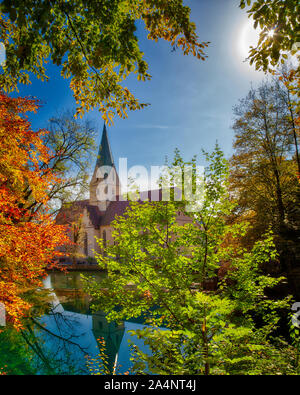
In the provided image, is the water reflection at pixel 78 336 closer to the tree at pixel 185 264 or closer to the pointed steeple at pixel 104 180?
the tree at pixel 185 264

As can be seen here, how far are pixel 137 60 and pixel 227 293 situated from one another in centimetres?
416

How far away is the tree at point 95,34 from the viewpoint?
278 cm

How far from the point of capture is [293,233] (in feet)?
34.8

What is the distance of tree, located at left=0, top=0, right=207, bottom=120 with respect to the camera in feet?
9.11

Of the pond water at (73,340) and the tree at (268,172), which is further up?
the tree at (268,172)

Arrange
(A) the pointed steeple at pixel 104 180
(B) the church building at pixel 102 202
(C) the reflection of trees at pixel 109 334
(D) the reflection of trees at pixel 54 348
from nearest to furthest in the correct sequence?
1. (D) the reflection of trees at pixel 54 348
2. (C) the reflection of trees at pixel 109 334
3. (B) the church building at pixel 102 202
4. (A) the pointed steeple at pixel 104 180

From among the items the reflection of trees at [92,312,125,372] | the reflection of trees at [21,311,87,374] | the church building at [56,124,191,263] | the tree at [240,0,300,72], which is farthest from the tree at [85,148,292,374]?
the church building at [56,124,191,263]

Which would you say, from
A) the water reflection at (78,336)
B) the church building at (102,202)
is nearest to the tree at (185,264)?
the water reflection at (78,336)

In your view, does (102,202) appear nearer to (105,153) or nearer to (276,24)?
(105,153)

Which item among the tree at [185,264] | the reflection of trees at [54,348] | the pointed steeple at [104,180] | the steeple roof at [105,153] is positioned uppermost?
the steeple roof at [105,153]

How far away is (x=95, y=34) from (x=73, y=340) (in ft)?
36.2

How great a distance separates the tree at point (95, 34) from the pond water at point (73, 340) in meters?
6.91

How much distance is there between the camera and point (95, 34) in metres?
3.04
